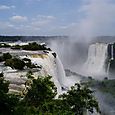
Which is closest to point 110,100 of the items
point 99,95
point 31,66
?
point 99,95

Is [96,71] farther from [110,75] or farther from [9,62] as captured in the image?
[9,62]

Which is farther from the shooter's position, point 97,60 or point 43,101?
point 97,60

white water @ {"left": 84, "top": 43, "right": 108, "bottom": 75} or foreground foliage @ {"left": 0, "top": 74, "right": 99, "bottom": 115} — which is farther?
white water @ {"left": 84, "top": 43, "right": 108, "bottom": 75}

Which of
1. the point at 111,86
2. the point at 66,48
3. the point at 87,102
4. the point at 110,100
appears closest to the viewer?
the point at 87,102

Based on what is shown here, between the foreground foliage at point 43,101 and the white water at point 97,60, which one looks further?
the white water at point 97,60

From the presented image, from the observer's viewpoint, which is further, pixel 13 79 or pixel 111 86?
pixel 111 86

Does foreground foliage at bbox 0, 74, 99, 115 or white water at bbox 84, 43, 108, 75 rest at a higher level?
foreground foliage at bbox 0, 74, 99, 115

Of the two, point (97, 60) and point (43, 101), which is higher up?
point (43, 101)

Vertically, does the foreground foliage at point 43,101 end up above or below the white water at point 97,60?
above
